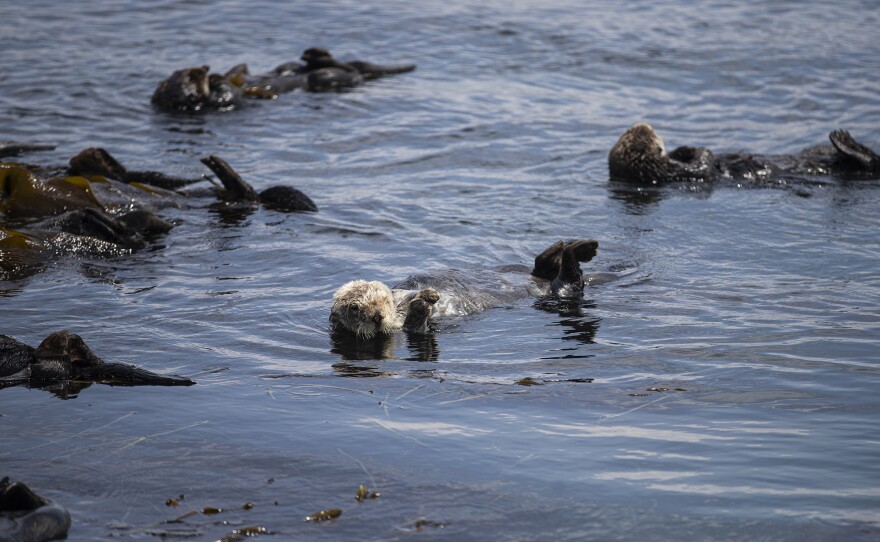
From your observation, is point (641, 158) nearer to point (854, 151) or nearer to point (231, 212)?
point (854, 151)

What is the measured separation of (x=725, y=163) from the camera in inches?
377

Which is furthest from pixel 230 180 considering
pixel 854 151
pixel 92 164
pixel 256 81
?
pixel 854 151

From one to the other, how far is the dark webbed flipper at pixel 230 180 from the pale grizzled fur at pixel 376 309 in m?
2.88

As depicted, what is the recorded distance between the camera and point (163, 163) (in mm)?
9953

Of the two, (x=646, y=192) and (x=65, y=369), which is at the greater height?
(x=646, y=192)

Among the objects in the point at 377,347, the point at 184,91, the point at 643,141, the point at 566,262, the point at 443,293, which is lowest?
the point at 377,347

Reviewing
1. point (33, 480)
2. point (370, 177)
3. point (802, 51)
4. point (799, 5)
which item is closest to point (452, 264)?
point (370, 177)

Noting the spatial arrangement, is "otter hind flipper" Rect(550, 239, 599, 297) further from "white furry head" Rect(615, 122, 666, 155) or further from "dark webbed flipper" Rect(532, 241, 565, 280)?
"white furry head" Rect(615, 122, 666, 155)

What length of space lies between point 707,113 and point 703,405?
8.13 metres

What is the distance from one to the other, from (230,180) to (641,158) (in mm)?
3768

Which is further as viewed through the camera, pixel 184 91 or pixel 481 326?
pixel 184 91

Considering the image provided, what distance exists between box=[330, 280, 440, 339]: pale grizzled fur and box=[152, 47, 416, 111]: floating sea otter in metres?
7.20

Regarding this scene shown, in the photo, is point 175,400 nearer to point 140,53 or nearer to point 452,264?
point 452,264

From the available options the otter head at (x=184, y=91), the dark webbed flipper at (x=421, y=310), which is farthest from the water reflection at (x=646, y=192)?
the otter head at (x=184, y=91)
